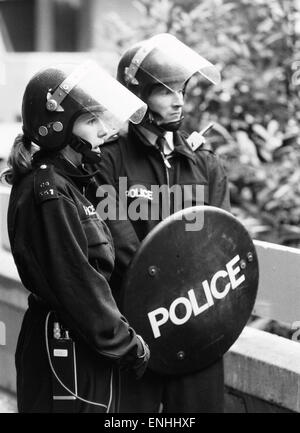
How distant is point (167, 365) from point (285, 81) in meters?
2.68

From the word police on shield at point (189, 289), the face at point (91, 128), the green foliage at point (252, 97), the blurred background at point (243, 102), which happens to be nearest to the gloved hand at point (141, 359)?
the word police on shield at point (189, 289)

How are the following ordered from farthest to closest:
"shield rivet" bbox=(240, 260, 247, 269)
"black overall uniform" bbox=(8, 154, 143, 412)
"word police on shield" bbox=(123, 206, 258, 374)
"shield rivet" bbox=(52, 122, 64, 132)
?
A: "shield rivet" bbox=(240, 260, 247, 269)
"word police on shield" bbox=(123, 206, 258, 374)
"shield rivet" bbox=(52, 122, 64, 132)
"black overall uniform" bbox=(8, 154, 143, 412)

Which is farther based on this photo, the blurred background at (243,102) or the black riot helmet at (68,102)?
the blurred background at (243,102)

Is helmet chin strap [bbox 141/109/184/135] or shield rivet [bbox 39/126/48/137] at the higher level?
shield rivet [bbox 39/126/48/137]

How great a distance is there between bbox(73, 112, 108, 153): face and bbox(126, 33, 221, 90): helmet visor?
519 millimetres

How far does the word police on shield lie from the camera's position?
3.25 m

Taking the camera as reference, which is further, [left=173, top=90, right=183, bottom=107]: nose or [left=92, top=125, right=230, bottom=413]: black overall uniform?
[left=173, top=90, right=183, bottom=107]: nose

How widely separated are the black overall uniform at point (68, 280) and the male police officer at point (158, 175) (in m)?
0.25

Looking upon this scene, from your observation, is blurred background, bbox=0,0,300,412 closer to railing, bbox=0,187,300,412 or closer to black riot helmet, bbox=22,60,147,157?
railing, bbox=0,187,300,412

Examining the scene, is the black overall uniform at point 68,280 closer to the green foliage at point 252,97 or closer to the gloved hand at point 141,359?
the gloved hand at point 141,359

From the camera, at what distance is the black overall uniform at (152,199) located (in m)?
3.41

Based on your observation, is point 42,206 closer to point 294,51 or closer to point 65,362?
point 65,362

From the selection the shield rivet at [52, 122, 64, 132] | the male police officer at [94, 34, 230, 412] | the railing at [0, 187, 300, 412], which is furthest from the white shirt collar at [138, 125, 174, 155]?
the railing at [0, 187, 300, 412]

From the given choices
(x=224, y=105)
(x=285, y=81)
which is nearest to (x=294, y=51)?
(x=285, y=81)
